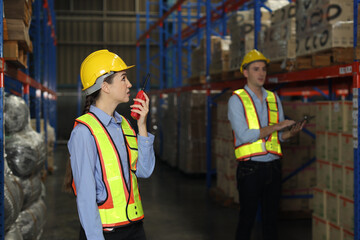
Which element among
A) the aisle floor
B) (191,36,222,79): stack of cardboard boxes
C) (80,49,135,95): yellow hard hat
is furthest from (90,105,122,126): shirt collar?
(191,36,222,79): stack of cardboard boxes

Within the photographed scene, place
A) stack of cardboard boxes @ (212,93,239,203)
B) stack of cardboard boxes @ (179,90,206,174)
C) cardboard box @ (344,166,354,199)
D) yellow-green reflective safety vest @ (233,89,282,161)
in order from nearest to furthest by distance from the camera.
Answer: yellow-green reflective safety vest @ (233,89,282,161) < cardboard box @ (344,166,354,199) < stack of cardboard boxes @ (212,93,239,203) < stack of cardboard boxes @ (179,90,206,174)

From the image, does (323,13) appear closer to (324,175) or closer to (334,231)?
(324,175)

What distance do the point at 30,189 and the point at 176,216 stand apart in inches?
110

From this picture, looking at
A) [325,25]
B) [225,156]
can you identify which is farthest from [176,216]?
[325,25]

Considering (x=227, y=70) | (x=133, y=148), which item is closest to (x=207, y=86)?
(x=227, y=70)

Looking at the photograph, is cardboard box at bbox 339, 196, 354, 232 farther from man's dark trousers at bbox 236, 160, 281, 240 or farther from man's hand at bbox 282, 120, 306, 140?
man's hand at bbox 282, 120, 306, 140

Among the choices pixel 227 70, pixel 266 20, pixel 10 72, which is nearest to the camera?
pixel 10 72

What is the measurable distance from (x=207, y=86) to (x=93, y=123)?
21.9 feet

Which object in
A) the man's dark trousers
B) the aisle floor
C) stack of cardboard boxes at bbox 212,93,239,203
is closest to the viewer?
the man's dark trousers

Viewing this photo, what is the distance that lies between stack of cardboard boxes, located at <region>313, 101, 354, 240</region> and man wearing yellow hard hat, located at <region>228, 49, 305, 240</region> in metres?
0.62

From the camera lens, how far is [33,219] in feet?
16.7

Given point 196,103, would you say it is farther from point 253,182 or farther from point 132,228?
point 132,228

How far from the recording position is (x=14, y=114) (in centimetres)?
500

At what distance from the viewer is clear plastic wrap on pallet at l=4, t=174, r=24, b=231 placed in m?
3.98
